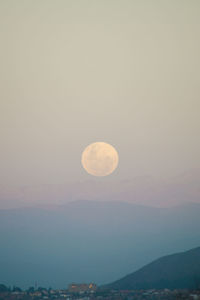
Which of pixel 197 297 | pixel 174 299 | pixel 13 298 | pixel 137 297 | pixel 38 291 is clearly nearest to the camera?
pixel 197 297

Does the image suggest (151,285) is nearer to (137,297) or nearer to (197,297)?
(137,297)

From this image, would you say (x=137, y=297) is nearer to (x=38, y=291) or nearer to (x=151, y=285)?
(x=151, y=285)

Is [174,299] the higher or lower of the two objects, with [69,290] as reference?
lower

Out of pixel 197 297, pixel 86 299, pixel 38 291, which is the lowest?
pixel 197 297

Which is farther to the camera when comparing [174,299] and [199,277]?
[199,277]

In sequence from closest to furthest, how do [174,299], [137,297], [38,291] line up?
[174,299], [137,297], [38,291]

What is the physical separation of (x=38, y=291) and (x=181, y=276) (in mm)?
69878

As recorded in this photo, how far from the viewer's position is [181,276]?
198 metres

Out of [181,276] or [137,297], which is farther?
[181,276]

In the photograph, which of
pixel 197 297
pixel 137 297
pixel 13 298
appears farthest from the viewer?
pixel 13 298

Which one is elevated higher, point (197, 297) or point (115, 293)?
point (115, 293)

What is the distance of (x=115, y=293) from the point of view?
176 m

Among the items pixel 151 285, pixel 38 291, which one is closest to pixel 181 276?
pixel 151 285

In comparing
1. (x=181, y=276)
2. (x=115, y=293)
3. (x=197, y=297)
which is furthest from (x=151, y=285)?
(x=197, y=297)
